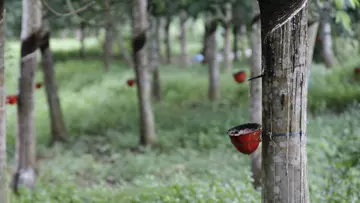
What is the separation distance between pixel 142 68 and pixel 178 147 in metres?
1.69

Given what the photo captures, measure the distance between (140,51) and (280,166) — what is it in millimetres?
6179

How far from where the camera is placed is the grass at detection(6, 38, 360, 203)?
4866 millimetres

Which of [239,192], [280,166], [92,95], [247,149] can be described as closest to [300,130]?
[280,166]

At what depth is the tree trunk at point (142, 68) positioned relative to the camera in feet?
27.0

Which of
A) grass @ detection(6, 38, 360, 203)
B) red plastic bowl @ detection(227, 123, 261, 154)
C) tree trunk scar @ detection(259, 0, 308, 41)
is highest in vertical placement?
tree trunk scar @ detection(259, 0, 308, 41)

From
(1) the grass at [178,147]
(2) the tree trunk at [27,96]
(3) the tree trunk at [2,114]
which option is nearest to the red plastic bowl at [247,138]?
(1) the grass at [178,147]

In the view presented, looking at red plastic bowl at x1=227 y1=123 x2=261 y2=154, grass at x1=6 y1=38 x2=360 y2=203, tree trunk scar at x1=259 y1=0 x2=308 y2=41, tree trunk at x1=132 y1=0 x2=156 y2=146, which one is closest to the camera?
tree trunk scar at x1=259 y1=0 x2=308 y2=41

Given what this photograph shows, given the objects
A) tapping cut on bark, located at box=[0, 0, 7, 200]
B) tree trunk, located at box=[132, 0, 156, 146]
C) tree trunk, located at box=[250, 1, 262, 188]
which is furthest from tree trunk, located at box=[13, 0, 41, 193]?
tree trunk, located at box=[250, 1, 262, 188]

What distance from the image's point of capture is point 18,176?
6.78 meters

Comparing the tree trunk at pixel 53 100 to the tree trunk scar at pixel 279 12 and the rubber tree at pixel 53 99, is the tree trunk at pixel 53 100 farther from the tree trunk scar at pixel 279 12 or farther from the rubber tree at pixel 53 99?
the tree trunk scar at pixel 279 12

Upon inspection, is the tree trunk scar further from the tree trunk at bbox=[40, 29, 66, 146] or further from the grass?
the tree trunk at bbox=[40, 29, 66, 146]

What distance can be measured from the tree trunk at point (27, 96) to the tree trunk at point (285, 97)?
450 centimetres

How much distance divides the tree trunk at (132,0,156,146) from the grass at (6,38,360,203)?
0.36 meters

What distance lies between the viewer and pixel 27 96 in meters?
6.48
